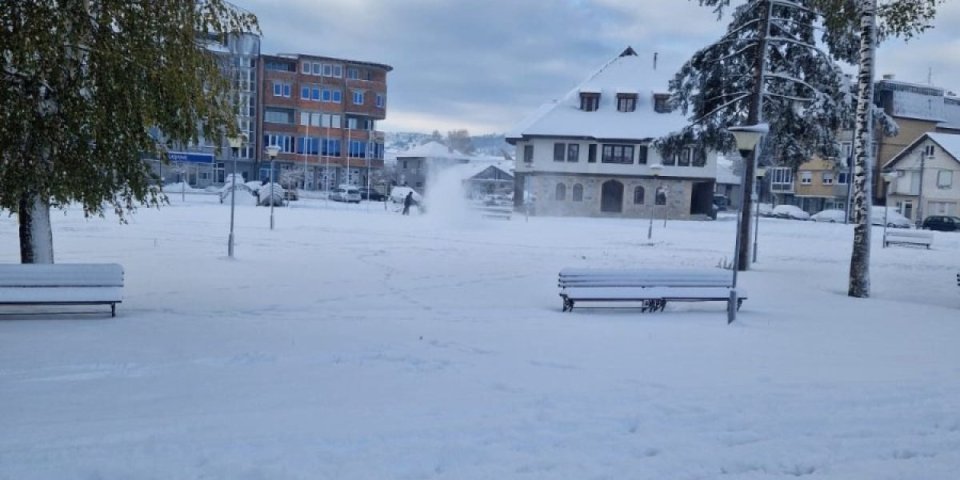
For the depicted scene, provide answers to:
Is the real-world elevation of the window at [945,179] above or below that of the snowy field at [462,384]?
above

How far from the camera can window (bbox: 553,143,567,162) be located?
5366 cm

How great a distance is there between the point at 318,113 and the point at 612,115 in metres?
32.3

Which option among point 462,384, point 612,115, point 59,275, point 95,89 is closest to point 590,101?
point 612,115

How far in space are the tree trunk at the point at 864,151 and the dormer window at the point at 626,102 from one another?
39.0 metres

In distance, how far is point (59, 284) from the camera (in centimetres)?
1052

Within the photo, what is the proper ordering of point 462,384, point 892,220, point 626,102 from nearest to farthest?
point 462,384 < point 892,220 < point 626,102

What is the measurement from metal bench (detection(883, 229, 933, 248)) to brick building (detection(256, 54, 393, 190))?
5113cm

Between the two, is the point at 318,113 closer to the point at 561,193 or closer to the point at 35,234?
the point at 561,193

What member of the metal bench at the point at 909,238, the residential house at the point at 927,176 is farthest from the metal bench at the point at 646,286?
the residential house at the point at 927,176

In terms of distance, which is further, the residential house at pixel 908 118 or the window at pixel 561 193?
the residential house at pixel 908 118

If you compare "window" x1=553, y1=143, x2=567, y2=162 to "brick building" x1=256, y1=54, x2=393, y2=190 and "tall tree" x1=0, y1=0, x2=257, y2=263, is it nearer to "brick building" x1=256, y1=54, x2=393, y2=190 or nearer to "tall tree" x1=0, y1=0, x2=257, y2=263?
"brick building" x1=256, y1=54, x2=393, y2=190

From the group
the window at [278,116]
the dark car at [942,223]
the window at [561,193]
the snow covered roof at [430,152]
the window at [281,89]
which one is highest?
the window at [281,89]

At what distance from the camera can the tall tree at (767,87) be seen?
67.3ft

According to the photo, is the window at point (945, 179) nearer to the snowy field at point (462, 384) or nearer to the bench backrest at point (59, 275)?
the snowy field at point (462, 384)
